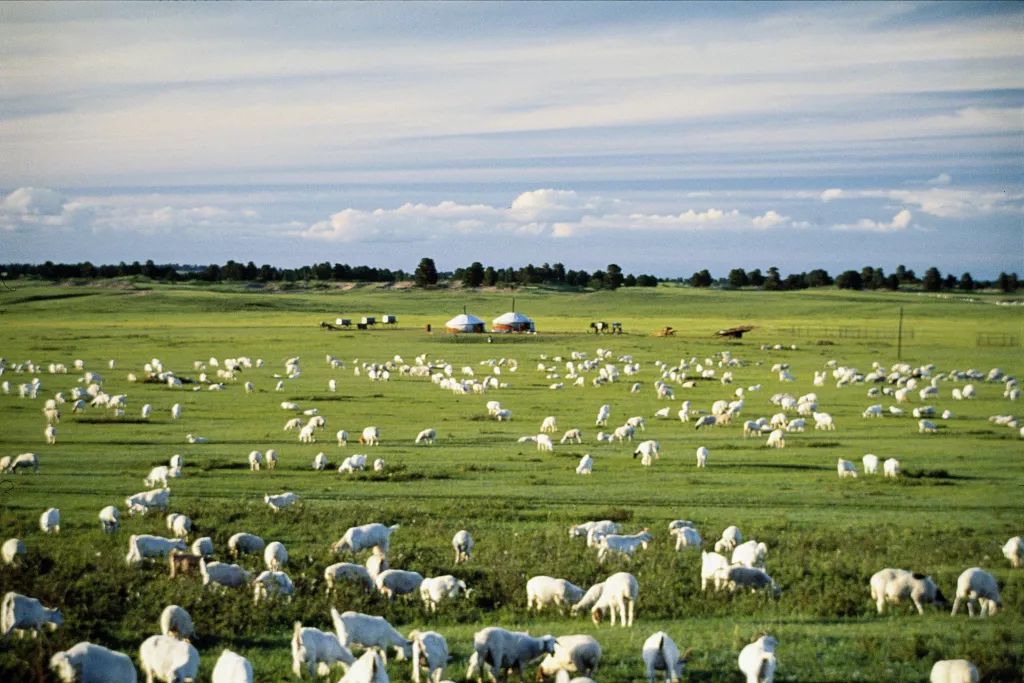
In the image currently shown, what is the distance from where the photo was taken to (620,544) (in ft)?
59.8

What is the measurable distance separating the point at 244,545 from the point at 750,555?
877 centimetres

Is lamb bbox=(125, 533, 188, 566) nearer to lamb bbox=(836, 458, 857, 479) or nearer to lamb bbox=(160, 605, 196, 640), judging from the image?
lamb bbox=(160, 605, 196, 640)

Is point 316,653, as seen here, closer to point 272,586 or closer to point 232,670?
point 232,670

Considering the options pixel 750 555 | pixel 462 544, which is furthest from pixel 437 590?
pixel 750 555

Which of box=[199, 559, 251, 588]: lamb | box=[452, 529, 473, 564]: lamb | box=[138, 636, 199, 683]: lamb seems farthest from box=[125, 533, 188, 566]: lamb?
box=[138, 636, 199, 683]: lamb

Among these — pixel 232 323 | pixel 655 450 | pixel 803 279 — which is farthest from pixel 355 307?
pixel 655 450

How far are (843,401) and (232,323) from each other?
76684 millimetres

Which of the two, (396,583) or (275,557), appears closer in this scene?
(396,583)

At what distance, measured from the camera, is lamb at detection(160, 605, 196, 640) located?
13.5m

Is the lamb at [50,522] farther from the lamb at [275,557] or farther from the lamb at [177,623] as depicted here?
the lamb at [177,623]

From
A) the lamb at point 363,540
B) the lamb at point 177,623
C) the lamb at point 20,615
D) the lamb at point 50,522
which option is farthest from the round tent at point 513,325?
the lamb at point 20,615

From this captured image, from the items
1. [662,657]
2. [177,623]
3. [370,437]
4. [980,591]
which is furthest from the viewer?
[370,437]

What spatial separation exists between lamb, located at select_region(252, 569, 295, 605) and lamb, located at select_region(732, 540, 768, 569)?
720 cm

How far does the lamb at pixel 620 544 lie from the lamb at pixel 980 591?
5.32 metres
